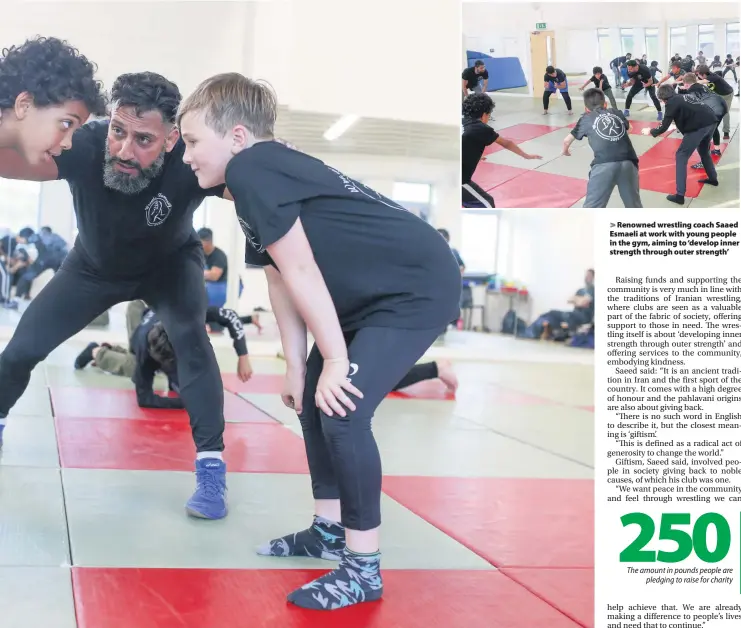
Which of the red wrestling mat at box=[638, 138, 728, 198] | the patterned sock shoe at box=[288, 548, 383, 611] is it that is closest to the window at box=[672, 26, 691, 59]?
the red wrestling mat at box=[638, 138, 728, 198]

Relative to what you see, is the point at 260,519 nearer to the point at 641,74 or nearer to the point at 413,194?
the point at 641,74

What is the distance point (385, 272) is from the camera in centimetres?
187

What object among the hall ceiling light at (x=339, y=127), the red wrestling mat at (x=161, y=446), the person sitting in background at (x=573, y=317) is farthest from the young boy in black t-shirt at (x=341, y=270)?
the person sitting in background at (x=573, y=317)

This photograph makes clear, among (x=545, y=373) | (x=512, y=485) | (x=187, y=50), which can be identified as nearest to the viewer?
(x=512, y=485)

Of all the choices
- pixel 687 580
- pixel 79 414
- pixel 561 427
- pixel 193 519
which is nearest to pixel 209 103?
pixel 193 519

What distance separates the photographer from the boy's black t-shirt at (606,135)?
362 centimetres

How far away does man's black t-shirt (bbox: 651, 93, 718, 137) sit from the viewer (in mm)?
3500

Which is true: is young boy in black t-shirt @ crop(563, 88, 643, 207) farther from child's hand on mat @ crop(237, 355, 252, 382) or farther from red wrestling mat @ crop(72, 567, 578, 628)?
red wrestling mat @ crop(72, 567, 578, 628)

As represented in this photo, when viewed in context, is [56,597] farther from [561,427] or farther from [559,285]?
[559,285]

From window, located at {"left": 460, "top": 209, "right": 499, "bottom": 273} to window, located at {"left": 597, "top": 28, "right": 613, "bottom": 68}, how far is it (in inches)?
325

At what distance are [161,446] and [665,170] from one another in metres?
2.57

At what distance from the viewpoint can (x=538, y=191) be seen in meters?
3.97

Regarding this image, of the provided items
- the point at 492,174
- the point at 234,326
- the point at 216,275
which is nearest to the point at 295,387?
the point at 234,326

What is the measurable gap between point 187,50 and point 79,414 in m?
2.98
